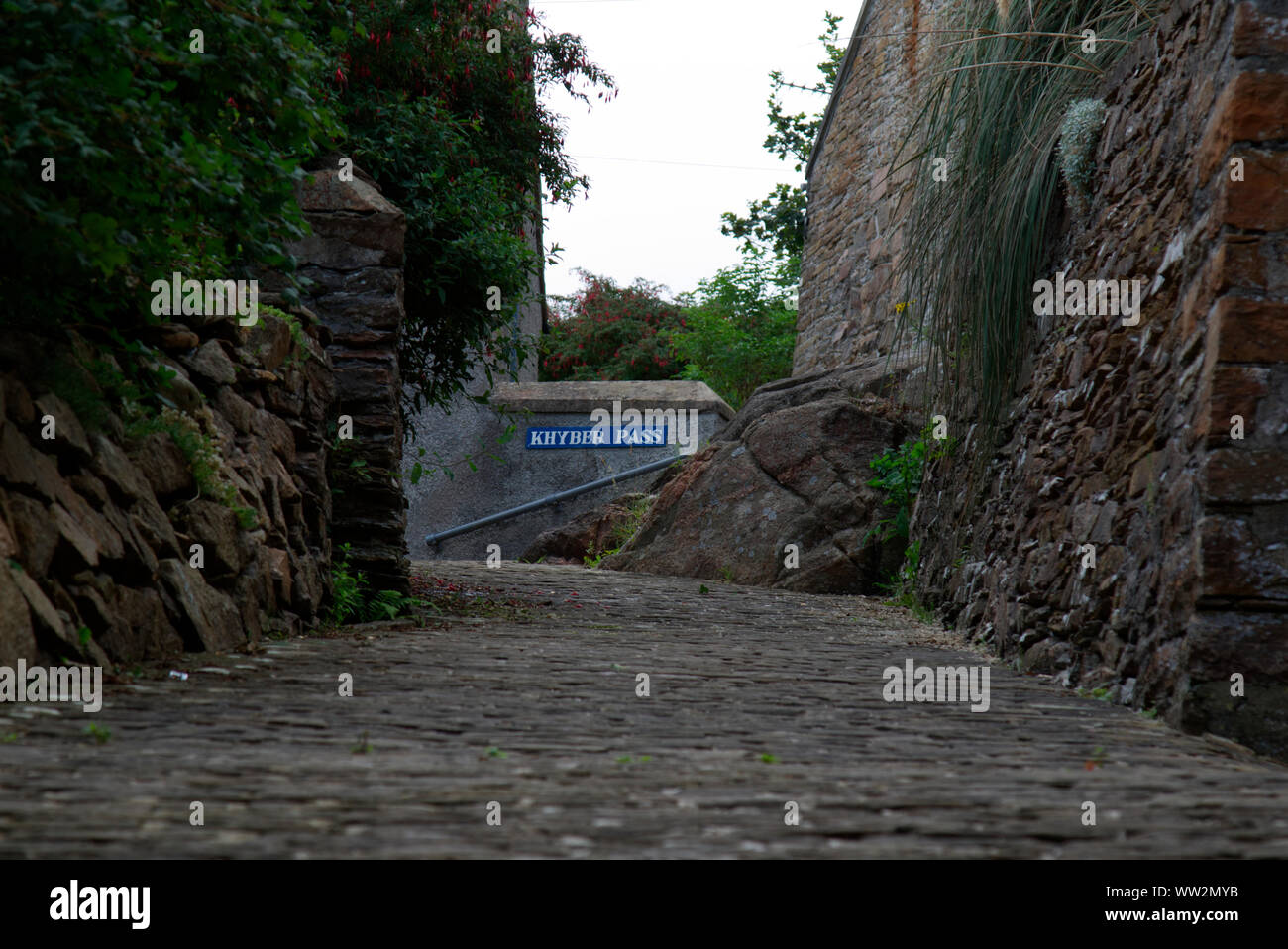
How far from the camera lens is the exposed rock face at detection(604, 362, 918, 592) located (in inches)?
353

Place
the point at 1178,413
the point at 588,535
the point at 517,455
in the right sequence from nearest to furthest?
1. the point at 1178,413
2. the point at 588,535
3. the point at 517,455

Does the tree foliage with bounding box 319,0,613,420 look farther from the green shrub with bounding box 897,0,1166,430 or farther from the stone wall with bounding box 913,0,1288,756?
the stone wall with bounding box 913,0,1288,756

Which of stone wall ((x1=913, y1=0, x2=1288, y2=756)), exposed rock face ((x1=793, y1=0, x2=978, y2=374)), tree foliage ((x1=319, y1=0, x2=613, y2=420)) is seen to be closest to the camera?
stone wall ((x1=913, y1=0, x2=1288, y2=756))

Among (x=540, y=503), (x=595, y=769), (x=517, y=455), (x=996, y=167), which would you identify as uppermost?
(x=996, y=167)

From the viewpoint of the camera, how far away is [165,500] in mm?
4070

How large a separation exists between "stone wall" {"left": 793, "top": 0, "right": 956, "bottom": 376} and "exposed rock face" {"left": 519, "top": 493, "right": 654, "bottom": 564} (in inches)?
108

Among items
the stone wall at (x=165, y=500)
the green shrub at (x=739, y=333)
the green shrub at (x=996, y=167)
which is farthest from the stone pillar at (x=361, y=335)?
the green shrub at (x=739, y=333)

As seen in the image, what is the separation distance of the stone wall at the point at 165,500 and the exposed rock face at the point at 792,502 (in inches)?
174

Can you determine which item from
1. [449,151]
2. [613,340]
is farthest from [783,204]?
[449,151]

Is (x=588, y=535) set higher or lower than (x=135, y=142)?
lower

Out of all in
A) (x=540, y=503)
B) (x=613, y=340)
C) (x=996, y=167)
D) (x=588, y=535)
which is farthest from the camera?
(x=613, y=340)

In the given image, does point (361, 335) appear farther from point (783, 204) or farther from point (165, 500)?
point (783, 204)

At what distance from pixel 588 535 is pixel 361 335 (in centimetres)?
603

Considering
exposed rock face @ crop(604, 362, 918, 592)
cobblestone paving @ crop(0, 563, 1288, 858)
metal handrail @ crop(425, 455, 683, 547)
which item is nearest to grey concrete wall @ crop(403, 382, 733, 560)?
metal handrail @ crop(425, 455, 683, 547)
